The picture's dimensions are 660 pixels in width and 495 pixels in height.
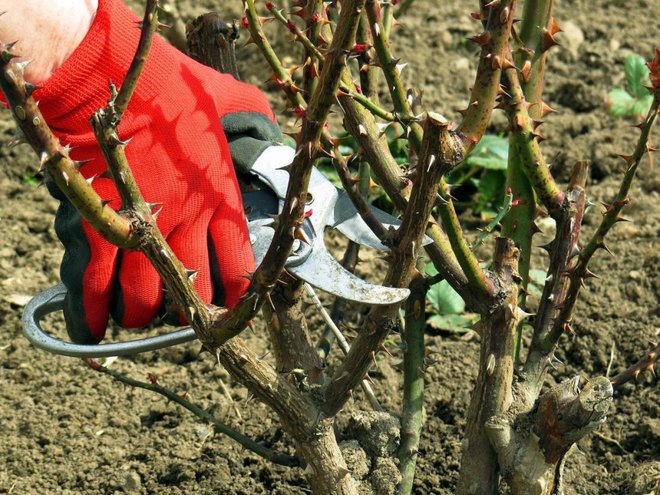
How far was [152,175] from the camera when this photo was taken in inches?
55.6

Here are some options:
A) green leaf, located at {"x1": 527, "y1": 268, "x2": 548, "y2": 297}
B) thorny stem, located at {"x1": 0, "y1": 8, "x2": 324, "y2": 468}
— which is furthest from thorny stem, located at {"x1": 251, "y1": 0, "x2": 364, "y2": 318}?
green leaf, located at {"x1": 527, "y1": 268, "x2": 548, "y2": 297}

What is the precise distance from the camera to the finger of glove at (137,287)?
1.46m

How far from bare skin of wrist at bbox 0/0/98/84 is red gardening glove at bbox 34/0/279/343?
3cm

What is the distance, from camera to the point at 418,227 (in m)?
→ 1.29

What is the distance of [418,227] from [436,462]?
0.89 m

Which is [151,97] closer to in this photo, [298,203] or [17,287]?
[298,203]

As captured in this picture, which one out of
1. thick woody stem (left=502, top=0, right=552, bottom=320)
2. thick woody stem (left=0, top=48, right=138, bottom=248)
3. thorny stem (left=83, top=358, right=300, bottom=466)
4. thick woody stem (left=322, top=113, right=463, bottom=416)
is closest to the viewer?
thick woody stem (left=0, top=48, right=138, bottom=248)

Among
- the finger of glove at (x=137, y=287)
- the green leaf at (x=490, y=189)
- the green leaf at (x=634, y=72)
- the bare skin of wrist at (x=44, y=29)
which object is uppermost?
the green leaf at (x=634, y=72)

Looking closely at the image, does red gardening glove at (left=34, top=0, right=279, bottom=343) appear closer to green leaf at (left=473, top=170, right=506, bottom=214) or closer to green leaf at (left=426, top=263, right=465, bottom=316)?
green leaf at (left=426, top=263, right=465, bottom=316)

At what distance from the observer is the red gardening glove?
133 cm

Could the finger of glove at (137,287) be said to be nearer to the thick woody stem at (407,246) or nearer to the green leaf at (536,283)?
the thick woody stem at (407,246)

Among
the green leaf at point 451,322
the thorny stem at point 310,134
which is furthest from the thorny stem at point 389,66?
the green leaf at point 451,322

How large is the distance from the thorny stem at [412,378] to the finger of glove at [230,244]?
424 mm

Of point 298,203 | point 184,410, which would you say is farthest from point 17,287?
point 298,203
